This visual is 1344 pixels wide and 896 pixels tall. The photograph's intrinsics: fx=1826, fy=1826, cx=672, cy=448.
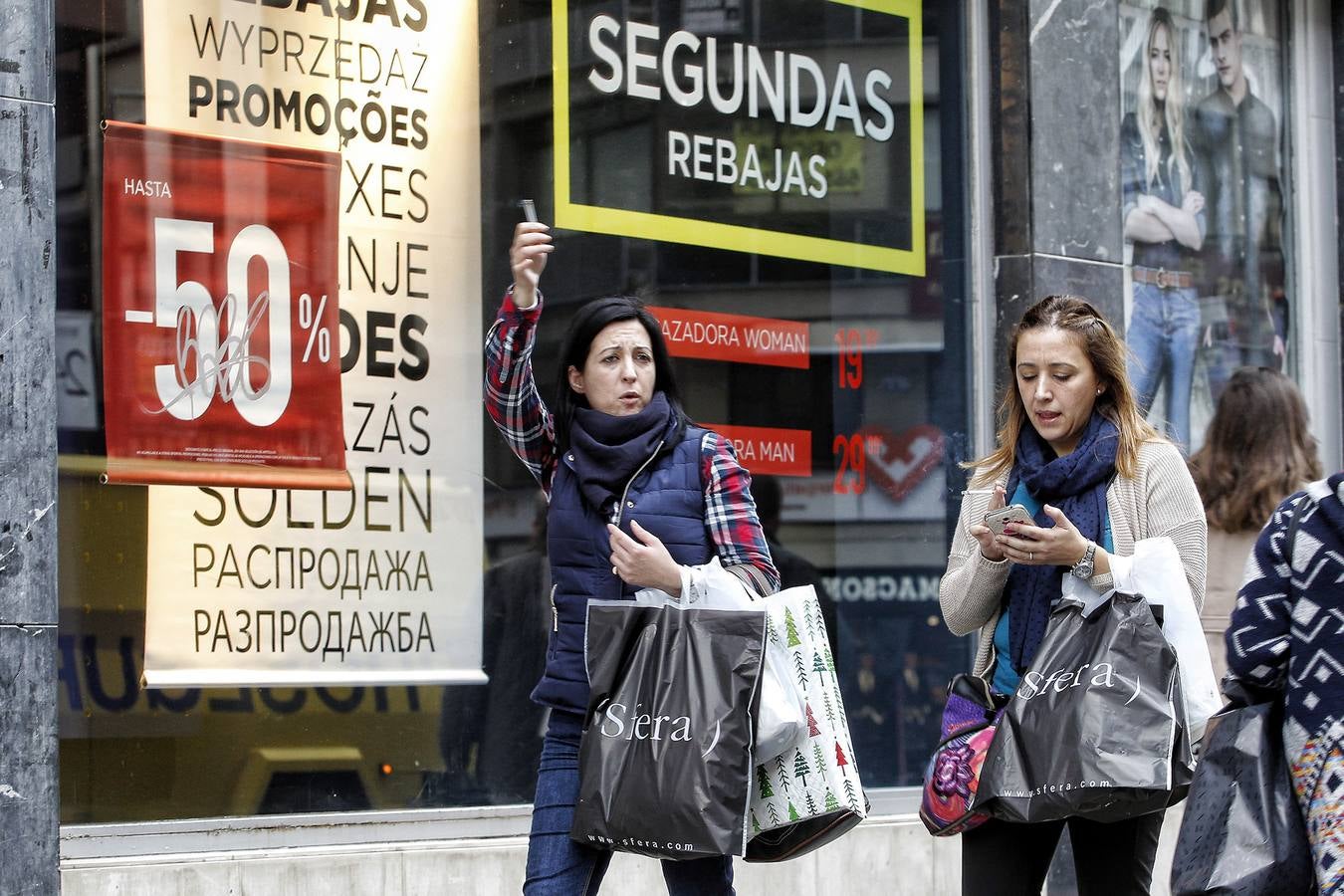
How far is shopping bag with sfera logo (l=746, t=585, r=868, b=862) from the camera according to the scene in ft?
13.2

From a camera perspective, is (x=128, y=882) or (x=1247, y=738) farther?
(x=128, y=882)

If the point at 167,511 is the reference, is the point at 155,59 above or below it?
above

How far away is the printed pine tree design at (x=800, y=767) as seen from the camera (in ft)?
13.2

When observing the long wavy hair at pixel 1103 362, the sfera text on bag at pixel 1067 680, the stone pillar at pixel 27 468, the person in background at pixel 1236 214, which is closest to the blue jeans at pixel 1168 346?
the person in background at pixel 1236 214

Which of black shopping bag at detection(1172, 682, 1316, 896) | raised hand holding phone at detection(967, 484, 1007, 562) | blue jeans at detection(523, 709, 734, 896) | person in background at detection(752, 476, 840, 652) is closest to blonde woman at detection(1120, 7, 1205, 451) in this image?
person in background at detection(752, 476, 840, 652)

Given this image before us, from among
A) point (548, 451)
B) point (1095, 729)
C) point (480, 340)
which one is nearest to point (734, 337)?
point (480, 340)

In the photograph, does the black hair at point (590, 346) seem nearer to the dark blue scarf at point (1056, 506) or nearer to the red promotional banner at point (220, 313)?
the dark blue scarf at point (1056, 506)

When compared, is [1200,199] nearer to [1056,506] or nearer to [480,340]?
[480,340]

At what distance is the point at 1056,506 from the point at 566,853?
4.55ft

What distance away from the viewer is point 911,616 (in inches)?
287

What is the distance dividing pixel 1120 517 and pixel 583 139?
9.70 ft

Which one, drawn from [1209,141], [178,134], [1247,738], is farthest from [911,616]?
[1247,738]

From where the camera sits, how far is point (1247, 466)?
6.11 m

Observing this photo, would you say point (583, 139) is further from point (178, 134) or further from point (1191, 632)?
point (1191, 632)
